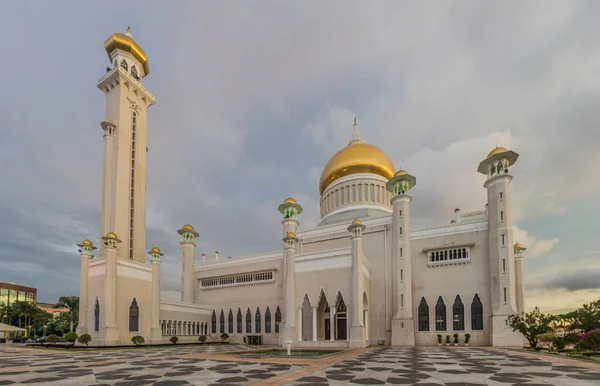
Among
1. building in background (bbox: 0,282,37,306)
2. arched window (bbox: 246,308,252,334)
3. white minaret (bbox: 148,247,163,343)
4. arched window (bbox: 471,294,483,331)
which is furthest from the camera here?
building in background (bbox: 0,282,37,306)

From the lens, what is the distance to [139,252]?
40.3 metres

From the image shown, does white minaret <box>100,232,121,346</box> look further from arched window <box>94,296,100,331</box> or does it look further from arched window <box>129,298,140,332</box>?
arched window <box>129,298,140,332</box>

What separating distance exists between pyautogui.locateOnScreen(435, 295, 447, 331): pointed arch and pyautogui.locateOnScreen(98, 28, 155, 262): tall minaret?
30190 millimetres

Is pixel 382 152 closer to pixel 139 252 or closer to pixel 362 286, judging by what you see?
pixel 362 286

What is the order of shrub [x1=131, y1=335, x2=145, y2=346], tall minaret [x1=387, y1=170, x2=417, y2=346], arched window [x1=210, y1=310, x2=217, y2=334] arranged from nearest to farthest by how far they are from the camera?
1. shrub [x1=131, y1=335, x2=145, y2=346]
2. tall minaret [x1=387, y1=170, x2=417, y2=346]
3. arched window [x1=210, y1=310, x2=217, y2=334]

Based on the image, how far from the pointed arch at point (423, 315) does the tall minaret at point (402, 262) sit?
1.19 m

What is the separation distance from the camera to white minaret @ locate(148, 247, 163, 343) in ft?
119

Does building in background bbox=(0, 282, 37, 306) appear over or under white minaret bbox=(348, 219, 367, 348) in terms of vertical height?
under

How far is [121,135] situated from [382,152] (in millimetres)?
30852

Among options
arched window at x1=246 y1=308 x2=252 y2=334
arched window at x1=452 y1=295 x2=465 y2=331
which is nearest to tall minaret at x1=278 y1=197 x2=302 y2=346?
arched window at x1=246 y1=308 x2=252 y2=334

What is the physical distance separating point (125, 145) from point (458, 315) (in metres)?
37.3

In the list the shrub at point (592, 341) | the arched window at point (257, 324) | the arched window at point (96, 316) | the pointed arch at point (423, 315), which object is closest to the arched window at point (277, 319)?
the arched window at point (257, 324)

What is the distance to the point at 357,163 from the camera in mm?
46438

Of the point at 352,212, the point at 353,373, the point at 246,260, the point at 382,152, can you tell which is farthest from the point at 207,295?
the point at 353,373
